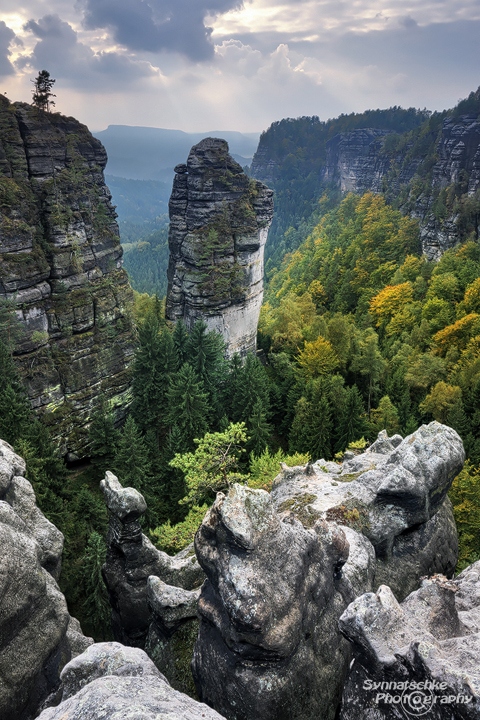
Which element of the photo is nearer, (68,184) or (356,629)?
(356,629)

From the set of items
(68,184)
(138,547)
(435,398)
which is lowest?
(435,398)

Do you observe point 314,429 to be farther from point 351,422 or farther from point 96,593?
point 96,593

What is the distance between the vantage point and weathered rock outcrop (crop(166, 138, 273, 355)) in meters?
51.2

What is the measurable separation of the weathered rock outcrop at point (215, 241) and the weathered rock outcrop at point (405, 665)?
4396 cm

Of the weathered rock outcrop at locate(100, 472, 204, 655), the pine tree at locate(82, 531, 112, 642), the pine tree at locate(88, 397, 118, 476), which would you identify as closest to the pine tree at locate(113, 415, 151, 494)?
the pine tree at locate(88, 397, 118, 476)

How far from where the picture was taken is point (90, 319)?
3984cm

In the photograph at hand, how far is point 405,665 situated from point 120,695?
16.5 ft

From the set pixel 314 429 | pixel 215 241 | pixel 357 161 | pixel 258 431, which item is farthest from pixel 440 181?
pixel 357 161

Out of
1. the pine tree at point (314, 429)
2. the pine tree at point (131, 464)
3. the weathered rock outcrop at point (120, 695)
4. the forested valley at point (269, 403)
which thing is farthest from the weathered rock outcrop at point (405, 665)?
the pine tree at point (314, 429)

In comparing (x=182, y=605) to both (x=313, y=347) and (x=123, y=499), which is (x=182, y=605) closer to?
(x=123, y=499)

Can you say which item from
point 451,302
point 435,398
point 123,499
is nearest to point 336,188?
point 451,302

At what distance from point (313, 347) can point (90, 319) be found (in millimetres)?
22859

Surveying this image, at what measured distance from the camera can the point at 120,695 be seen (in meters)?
7.48

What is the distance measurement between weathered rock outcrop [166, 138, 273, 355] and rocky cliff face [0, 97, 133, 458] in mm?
10695
